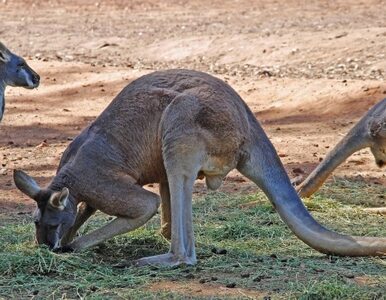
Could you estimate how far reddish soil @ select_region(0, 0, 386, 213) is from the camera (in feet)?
34.8

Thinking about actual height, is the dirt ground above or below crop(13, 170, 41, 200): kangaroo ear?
below

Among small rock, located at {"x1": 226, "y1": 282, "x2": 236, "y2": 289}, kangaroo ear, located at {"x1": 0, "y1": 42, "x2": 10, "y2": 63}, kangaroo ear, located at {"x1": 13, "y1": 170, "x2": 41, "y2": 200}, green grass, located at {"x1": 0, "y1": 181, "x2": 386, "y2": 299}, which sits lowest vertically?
green grass, located at {"x1": 0, "y1": 181, "x2": 386, "y2": 299}

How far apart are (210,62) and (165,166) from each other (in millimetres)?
8628

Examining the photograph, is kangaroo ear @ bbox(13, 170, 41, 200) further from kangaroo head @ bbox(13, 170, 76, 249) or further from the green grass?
the green grass

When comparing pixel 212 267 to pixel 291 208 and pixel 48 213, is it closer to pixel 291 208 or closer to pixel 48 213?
pixel 291 208

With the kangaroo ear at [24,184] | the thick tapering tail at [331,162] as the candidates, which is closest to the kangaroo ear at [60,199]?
the kangaroo ear at [24,184]

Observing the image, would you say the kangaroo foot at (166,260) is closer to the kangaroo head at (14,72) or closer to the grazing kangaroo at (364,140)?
the grazing kangaroo at (364,140)

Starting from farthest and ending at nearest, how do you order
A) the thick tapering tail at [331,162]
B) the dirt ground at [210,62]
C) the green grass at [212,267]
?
the dirt ground at [210,62]
the thick tapering tail at [331,162]
the green grass at [212,267]

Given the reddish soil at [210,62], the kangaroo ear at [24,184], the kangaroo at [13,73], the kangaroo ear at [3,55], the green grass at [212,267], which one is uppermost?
the kangaroo ear at [3,55]

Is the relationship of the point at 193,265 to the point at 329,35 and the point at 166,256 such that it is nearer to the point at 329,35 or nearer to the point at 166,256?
the point at 166,256

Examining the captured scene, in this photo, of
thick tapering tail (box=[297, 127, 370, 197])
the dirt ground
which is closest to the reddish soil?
the dirt ground

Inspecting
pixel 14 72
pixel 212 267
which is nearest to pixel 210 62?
pixel 14 72

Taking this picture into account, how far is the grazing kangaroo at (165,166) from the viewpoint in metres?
6.25

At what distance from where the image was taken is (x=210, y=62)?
48.6ft
